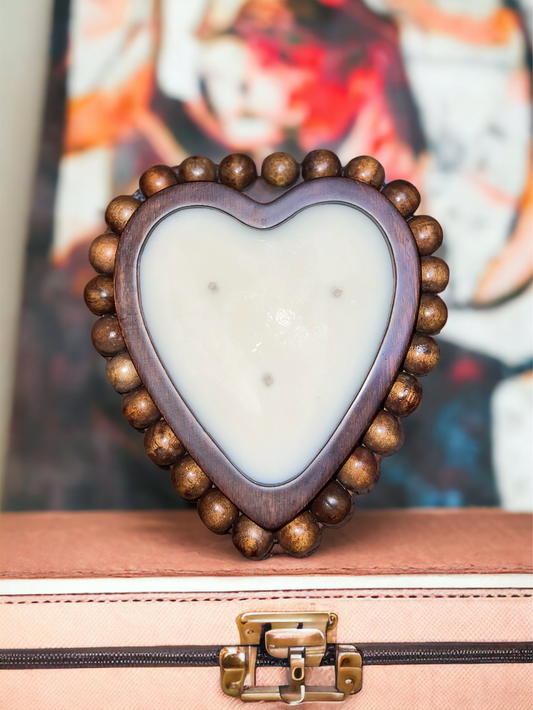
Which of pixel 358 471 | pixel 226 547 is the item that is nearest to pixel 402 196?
pixel 358 471

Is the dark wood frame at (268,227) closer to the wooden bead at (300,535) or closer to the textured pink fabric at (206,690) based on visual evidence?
the wooden bead at (300,535)

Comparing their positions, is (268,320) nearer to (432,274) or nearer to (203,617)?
(432,274)

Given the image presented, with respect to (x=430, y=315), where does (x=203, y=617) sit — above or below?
below

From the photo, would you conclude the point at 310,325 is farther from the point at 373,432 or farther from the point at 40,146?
the point at 40,146

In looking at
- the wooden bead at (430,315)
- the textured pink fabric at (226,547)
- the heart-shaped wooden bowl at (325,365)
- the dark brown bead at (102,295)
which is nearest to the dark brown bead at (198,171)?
the heart-shaped wooden bowl at (325,365)

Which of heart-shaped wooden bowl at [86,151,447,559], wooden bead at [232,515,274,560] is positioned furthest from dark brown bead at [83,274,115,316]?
wooden bead at [232,515,274,560]

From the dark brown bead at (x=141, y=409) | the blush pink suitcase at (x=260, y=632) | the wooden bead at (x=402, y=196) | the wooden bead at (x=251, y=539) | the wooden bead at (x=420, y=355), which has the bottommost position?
the blush pink suitcase at (x=260, y=632)
